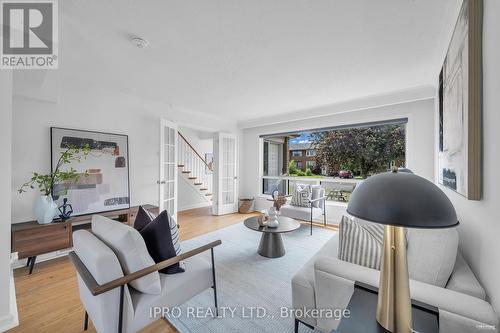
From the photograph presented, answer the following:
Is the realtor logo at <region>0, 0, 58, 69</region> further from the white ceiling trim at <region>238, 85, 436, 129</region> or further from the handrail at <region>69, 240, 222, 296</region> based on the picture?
the white ceiling trim at <region>238, 85, 436, 129</region>

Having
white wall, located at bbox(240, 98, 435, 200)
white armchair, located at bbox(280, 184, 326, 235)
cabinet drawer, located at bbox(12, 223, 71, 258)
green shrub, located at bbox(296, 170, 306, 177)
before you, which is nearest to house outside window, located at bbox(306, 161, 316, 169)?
green shrub, located at bbox(296, 170, 306, 177)

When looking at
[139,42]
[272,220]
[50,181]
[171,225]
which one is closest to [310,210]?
[272,220]

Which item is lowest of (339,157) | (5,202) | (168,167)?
(5,202)

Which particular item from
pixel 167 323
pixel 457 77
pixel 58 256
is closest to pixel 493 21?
pixel 457 77

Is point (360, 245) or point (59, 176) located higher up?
point (59, 176)

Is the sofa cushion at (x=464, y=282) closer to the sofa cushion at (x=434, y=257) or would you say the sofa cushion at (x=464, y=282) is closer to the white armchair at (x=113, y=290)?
the sofa cushion at (x=434, y=257)

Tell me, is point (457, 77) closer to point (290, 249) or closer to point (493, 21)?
point (493, 21)

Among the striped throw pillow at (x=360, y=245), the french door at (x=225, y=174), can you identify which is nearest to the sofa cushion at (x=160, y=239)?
the striped throw pillow at (x=360, y=245)

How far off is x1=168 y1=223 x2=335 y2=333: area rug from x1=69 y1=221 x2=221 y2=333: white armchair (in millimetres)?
397

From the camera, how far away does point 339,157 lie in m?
5.61

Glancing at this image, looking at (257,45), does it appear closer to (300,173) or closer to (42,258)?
(42,258)

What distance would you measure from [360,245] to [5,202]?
259cm

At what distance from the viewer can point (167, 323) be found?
1629 mm

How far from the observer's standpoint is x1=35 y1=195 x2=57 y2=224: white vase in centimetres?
243
